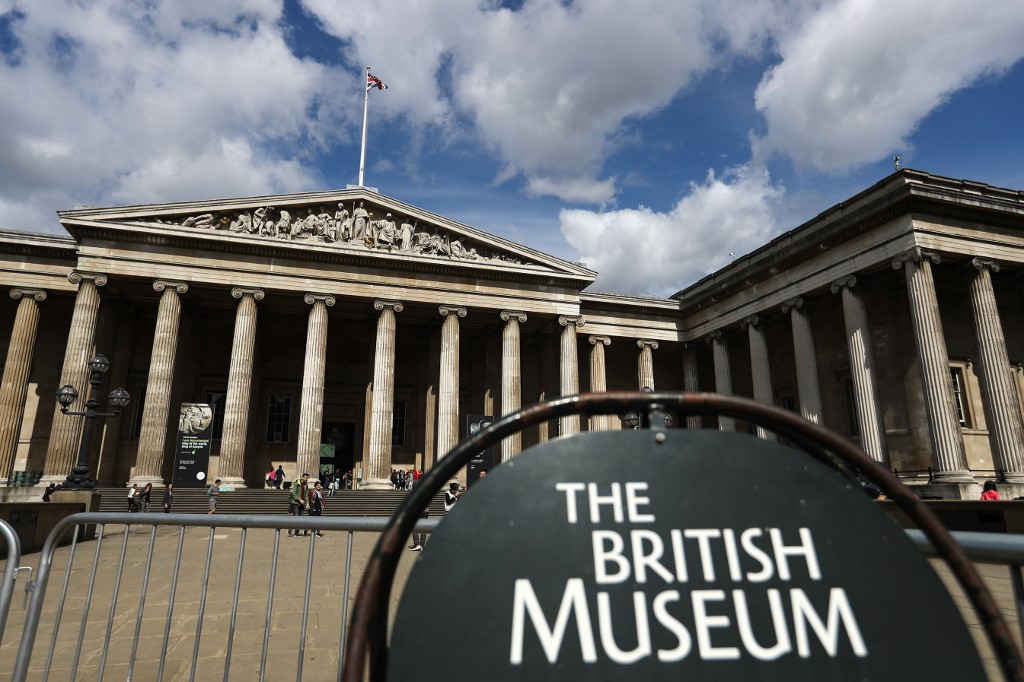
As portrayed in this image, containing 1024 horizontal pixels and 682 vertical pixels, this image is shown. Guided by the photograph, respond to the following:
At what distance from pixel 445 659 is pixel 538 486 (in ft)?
1.59

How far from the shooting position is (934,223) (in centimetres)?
2131


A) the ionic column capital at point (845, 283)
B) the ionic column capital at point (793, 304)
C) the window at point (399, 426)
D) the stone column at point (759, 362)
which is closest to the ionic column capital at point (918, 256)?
the ionic column capital at point (845, 283)

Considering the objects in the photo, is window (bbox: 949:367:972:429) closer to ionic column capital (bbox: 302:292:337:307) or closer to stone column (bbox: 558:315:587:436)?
stone column (bbox: 558:315:587:436)

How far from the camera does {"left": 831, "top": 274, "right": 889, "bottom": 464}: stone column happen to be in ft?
72.7

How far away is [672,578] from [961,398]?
28571 mm

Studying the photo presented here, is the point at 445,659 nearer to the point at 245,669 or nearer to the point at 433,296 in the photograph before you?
the point at 245,669

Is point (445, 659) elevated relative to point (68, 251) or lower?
lower

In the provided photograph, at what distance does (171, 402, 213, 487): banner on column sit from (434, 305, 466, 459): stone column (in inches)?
382

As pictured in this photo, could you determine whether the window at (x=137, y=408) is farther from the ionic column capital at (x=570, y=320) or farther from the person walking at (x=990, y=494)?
the person walking at (x=990, y=494)

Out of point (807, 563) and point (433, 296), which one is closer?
point (807, 563)

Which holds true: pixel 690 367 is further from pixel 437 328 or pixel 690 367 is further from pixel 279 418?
pixel 279 418

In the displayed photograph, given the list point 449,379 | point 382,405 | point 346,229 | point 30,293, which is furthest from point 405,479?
point 30,293

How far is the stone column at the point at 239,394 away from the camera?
24.2m

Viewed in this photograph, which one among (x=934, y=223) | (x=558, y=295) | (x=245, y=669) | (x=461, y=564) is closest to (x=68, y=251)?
(x=558, y=295)
